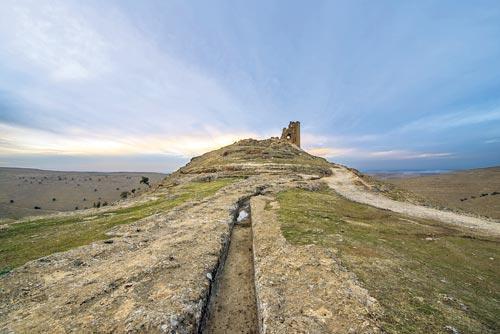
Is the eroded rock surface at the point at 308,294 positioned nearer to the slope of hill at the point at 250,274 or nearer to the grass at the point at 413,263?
the slope of hill at the point at 250,274

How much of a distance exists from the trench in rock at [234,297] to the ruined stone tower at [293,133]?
102 meters

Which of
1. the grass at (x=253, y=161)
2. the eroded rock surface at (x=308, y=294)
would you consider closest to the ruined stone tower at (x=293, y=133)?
the grass at (x=253, y=161)

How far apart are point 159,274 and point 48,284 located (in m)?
5.14

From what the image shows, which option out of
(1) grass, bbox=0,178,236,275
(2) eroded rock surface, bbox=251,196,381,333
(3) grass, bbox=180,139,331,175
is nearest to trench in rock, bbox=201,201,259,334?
(2) eroded rock surface, bbox=251,196,381,333

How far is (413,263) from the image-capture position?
48.7 ft

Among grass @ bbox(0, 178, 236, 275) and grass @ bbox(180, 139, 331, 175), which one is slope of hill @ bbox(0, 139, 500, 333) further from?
grass @ bbox(180, 139, 331, 175)

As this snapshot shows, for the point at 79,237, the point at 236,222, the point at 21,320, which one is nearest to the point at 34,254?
the point at 79,237

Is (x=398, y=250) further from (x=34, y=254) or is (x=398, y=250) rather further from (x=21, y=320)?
(x=34, y=254)

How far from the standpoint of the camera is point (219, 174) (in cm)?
5466

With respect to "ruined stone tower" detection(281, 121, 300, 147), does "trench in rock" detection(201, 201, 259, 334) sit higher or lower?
lower

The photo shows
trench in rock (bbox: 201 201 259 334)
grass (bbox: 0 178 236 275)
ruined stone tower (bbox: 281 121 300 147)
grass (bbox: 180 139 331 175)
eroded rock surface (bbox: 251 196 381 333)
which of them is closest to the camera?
eroded rock surface (bbox: 251 196 381 333)

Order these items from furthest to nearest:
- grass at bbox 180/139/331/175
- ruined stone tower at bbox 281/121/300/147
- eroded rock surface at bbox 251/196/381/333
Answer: ruined stone tower at bbox 281/121/300/147 < grass at bbox 180/139/331/175 < eroded rock surface at bbox 251/196/381/333

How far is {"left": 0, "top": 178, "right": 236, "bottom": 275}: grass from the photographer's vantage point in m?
17.6

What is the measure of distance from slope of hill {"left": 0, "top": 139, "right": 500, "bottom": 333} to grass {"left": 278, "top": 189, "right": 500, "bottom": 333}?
71mm
